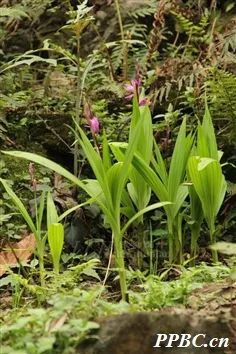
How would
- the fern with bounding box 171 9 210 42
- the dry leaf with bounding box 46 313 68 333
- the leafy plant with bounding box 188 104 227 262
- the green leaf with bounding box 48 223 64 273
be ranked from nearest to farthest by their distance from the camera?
the dry leaf with bounding box 46 313 68 333
the green leaf with bounding box 48 223 64 273
the leafy plant with bounding box 188 104 227 262
the fern with bounding box 171 9 210 42

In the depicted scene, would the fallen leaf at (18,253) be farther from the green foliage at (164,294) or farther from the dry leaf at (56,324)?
the dry leaf at (56,324)

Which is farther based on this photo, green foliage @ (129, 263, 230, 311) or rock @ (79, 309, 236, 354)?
green foliage @ (129, 263, 230, 311)

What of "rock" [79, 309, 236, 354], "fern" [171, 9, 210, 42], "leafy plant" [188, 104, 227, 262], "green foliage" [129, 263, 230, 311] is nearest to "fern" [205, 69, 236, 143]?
"leafy plant" [188, 104, 227, 262]

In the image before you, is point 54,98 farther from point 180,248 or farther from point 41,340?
point 41,340

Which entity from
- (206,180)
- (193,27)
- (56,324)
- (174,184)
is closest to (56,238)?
(174,184)

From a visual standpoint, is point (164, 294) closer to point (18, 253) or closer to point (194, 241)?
point (194, 241)

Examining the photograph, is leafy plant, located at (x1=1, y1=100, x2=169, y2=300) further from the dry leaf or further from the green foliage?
the dry leaf

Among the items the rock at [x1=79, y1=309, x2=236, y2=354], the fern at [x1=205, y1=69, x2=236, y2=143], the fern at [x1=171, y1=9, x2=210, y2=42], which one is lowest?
the rock at [x1=79, y1=309, x2=236, y2=354]

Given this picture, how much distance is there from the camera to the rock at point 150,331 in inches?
56.8

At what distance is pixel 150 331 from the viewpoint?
4.84 feet

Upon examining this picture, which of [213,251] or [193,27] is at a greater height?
[193,27]

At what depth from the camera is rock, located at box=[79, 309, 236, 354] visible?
4.73 ft

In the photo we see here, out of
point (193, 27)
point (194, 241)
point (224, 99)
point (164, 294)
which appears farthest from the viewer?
point (193, 27)

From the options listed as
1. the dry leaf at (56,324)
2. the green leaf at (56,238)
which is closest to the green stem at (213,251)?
the green leaf at (56,238)
